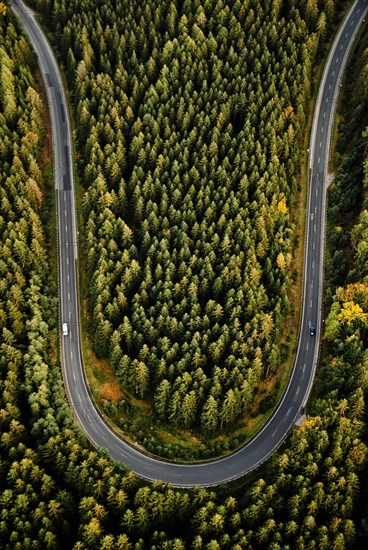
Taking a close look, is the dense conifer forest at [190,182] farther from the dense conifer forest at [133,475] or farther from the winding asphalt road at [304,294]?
the dense conifer forest at [133,475]

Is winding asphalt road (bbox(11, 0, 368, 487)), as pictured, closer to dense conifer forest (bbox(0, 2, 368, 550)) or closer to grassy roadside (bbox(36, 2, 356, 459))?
grassy roadside (bbox(36, 2, 356, 459))

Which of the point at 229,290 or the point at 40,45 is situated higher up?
the point at 40,45

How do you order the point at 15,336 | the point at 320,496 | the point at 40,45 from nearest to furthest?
the point at 320,496 → the point at 15,336 → the point at 40,45

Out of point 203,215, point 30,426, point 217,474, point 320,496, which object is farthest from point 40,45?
point 320,496

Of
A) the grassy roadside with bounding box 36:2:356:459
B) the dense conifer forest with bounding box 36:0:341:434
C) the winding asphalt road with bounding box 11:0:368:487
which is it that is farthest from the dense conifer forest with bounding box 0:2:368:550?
the dense conifer forest with bounding box 36:0:341:434

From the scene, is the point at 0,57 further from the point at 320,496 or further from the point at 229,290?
the point at 320,496

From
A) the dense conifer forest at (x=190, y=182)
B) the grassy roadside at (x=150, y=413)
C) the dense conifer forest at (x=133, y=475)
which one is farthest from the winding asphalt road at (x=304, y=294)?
the dense conifer forest at (x=190, y=182)

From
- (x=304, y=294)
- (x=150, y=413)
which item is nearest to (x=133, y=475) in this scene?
(x=150, y=413)
